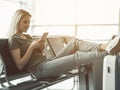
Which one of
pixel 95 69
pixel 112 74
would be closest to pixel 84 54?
pixel 95 69

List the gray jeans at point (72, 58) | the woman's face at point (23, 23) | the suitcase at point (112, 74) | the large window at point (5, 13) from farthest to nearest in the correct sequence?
1. the large window at point (5, 13)
2. the woman's face at point (23, 23)
3. the gray jeans at point (72, 58)
4. the suitcase at point (112, 74)

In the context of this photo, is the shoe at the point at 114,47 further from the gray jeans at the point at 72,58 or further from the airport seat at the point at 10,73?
the airport seat at the point at 10,73

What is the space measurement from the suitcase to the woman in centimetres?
Result: 37

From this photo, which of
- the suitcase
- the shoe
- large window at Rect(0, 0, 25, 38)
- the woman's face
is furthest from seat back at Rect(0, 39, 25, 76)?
large window at Rect(0, 0, 25, 38)

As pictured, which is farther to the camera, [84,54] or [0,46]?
[0,46]

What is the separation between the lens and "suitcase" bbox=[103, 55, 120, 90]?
1440 millimetres

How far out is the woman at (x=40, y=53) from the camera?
194 centimetres

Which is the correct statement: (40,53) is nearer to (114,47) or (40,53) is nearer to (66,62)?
(66,62)

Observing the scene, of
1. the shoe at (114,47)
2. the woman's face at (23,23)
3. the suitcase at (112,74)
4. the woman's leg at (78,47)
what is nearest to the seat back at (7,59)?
the woman's face at (23,23)

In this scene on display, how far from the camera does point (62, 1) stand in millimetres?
5484

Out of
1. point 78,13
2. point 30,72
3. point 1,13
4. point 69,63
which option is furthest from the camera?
point 78,13

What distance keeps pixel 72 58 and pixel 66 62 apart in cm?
7

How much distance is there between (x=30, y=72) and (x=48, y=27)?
343 cm

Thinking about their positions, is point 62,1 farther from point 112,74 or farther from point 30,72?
point 112,74
